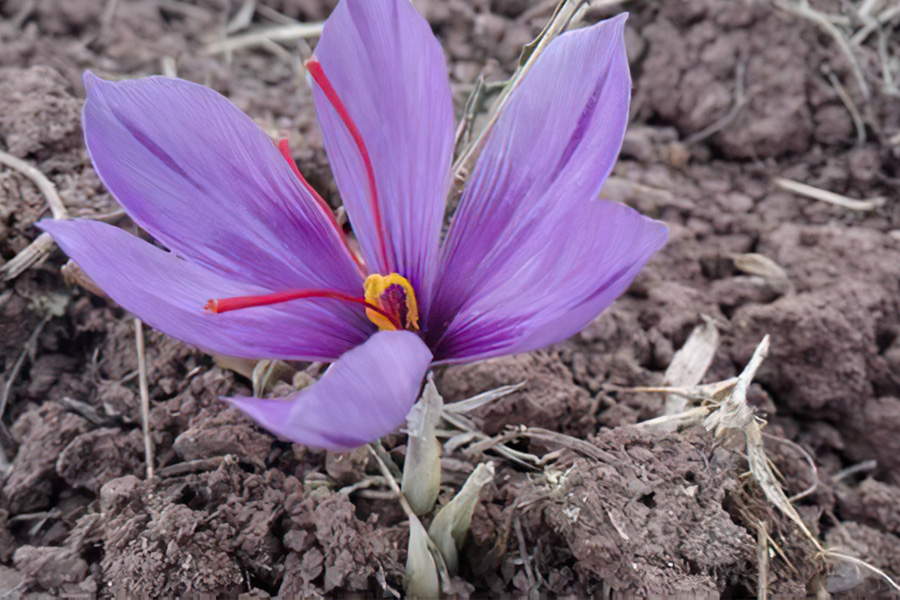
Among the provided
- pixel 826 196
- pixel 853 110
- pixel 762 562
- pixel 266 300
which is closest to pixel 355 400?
pixel 266 300

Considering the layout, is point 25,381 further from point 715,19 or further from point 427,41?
point 715,19

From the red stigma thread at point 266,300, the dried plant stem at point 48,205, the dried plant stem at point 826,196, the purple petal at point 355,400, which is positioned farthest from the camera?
the dried plant stem at point 826,196

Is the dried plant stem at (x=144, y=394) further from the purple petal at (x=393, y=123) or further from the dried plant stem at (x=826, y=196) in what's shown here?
the dried plant stem at (x=826, y=196)

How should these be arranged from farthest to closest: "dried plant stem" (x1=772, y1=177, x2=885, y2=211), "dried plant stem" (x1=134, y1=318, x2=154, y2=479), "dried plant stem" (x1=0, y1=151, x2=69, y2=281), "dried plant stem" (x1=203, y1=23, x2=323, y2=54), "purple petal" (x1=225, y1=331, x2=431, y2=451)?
"dried plant stem" (x1=203, y1=23, x2=323, y2=54), "dried plant stem" (x1=772, y1=177, x2=885, y2=211), "dried plant stem" (x1=0, y1=151, x2=69, y2=281), "dried plant stem" (x1=134, y1=318, x2=154, y2=479), "purple petal" (x1=225, y1=331, x2=431, y2=451)

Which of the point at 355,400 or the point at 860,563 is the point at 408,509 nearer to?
the point at 355,400

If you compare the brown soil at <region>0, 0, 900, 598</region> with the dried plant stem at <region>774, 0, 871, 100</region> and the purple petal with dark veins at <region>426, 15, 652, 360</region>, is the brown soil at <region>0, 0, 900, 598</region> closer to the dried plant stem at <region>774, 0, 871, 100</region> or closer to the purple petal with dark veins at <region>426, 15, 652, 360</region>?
the dried plant stem at <region>774, 0, 871, 100</region>

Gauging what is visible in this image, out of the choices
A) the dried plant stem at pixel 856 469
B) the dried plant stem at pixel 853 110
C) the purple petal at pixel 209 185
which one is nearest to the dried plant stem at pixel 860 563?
the dried plant stem at pixel 856 469

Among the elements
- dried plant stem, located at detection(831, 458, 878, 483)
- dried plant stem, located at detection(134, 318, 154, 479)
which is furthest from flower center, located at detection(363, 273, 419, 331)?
dried plant stem, located at detection(831, 458, 878, 483)
